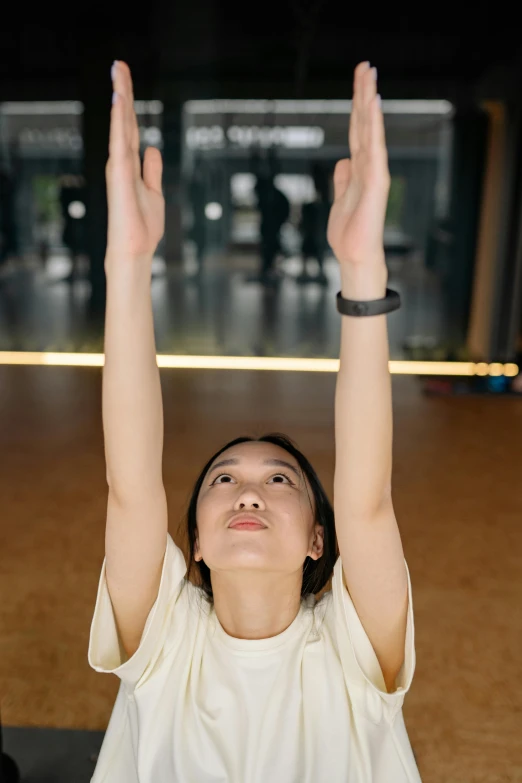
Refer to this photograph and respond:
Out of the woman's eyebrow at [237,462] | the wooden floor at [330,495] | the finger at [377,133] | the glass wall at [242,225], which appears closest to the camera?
the finger at [377,133]

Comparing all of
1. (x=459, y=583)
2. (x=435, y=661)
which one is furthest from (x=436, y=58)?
(x=435, y=661)

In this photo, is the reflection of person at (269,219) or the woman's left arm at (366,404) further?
the reflection of person at (269,219)

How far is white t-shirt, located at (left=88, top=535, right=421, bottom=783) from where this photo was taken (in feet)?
3.15

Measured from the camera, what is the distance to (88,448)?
392 centimetres

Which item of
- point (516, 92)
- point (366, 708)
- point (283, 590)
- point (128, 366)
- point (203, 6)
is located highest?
point (203, 6)

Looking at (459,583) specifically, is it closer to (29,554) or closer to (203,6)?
(29,554)

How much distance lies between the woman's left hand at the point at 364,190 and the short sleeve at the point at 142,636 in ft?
1.66

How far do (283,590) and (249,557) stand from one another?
0.41 ft

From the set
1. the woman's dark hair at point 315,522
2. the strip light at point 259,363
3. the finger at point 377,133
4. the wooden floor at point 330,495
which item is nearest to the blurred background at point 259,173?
the strip light at point 259,363

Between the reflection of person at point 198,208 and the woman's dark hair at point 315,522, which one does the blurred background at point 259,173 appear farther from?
the woman's dark hair at point 315,522

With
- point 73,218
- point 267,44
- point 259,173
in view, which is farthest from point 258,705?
point 73,218

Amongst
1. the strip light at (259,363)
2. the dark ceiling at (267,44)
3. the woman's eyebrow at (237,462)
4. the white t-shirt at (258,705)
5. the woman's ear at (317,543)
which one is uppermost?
the dark ceiling at (267,44)

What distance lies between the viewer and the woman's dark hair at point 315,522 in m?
1.12

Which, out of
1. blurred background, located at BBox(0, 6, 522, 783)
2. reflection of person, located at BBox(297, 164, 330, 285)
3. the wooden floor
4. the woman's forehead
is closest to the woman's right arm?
the woman's forehead
